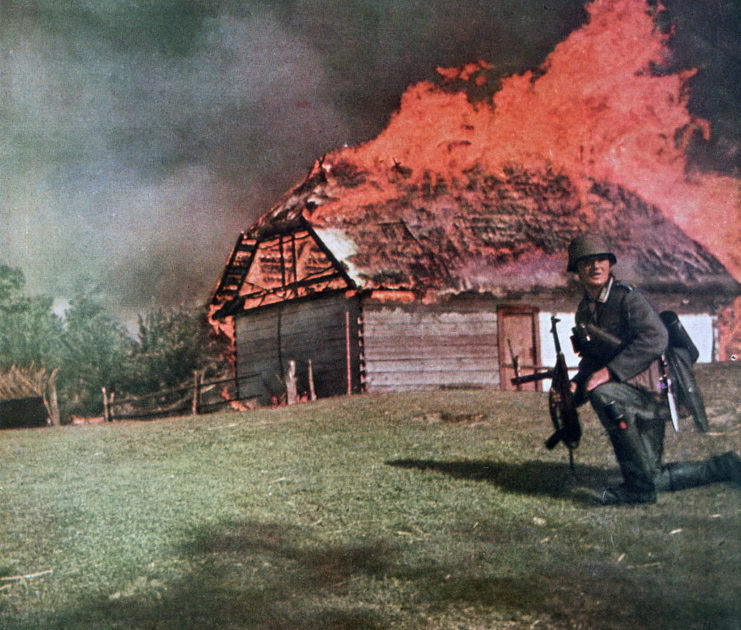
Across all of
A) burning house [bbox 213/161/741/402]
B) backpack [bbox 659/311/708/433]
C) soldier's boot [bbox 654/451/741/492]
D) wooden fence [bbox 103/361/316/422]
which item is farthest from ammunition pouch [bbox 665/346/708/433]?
wooden fence [bbox 103/361/316/422]

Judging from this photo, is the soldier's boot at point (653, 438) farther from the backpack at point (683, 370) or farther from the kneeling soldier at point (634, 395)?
the backpack at point (683, 370)

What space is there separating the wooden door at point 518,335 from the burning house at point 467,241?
0.04 m

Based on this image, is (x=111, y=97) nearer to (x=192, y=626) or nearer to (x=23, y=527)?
(x=23, y=527)

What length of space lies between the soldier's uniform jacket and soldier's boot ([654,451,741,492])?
59 centimetres

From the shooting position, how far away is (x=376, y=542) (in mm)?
4410

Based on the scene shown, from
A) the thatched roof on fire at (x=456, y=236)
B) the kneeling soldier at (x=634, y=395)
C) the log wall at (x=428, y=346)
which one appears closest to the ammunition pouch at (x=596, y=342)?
the kneeling soldier at (x=634, y=395)

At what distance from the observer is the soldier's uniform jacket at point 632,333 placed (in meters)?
4.54

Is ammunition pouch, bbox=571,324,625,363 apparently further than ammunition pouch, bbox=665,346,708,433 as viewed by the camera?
Yes

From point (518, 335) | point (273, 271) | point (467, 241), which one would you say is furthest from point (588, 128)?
point (273, 271)

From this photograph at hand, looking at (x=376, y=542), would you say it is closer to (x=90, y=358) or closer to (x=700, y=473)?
(x=700, y=473)

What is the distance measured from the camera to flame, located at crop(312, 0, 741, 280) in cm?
835

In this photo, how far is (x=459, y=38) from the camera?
682 centimetres

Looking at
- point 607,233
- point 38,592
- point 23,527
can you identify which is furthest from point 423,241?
point 38,592

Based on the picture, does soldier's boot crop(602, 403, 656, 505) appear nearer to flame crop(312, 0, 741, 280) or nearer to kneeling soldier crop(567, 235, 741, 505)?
kneeling soldier crop(567, 235, 741, 505)
